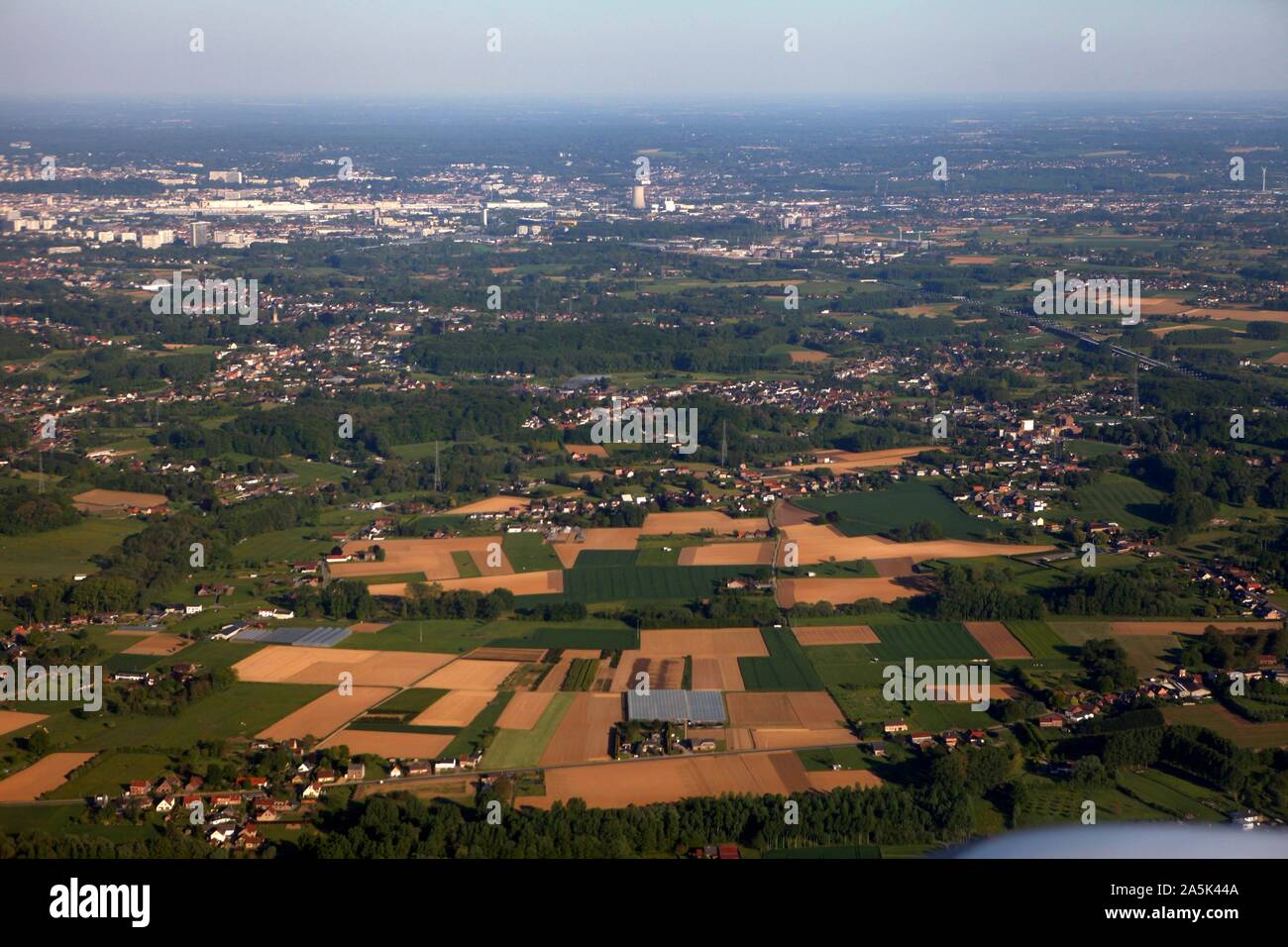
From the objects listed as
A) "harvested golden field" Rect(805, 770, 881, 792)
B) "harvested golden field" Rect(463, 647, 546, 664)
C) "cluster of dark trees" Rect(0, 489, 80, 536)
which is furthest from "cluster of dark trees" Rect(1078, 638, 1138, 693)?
"cluster of dark trees" Rect(0, 489, 80, 536)

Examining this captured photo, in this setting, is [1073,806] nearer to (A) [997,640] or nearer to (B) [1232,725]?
(B) [1232,725]

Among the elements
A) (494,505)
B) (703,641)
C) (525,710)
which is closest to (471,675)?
(525,710)

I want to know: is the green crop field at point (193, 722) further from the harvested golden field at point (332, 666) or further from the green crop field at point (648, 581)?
the green crop field at point (648, 581)

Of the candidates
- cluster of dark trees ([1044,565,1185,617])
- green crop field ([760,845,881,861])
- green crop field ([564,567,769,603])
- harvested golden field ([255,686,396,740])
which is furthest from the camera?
green crop field ([564,567,769,603])

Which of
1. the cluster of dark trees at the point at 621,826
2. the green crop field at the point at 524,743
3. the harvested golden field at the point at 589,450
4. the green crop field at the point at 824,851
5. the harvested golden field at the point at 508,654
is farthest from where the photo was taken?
the harvested golden field at the point at 589,450

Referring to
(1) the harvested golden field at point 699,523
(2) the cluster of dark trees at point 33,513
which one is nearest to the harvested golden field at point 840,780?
(1) the harvested golden field at point 699,523

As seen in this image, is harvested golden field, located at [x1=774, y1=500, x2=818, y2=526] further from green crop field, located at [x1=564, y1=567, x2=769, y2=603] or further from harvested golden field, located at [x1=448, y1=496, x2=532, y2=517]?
harvested golden field, located at [x1=448, y1=496, x2=532, y2=517]
